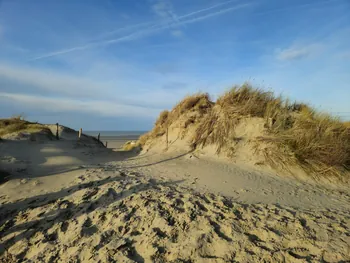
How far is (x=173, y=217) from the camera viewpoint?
14.9 feet

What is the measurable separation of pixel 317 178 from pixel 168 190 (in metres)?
3.95

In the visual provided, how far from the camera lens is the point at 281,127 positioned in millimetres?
7906

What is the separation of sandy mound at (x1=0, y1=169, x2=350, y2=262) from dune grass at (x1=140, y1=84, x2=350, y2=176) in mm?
2514

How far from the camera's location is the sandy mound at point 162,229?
370 centimetres

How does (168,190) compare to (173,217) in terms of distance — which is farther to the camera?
(168,190)

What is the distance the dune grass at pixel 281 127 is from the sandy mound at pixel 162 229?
251 centimetres

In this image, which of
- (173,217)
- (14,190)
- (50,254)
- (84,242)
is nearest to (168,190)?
(173,217)

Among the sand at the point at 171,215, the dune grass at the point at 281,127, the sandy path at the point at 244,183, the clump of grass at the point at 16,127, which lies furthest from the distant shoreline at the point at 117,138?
the sand at the point at 171,215

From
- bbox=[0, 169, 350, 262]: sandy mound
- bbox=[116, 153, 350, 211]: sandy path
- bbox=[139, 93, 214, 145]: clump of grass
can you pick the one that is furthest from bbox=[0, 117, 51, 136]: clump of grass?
bbox=[0, 169, 350, 262]: sandy mound

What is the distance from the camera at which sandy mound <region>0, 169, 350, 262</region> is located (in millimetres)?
3695

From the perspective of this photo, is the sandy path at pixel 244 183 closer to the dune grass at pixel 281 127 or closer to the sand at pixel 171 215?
the sand at pixel 171 215

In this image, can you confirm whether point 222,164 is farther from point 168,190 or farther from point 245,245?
point 245,245

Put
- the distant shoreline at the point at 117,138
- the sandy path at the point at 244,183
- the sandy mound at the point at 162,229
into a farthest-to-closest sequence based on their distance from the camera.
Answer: the distant shoreline at the point at 117,138 → the sandy path at the point at 244,183 → the sandy mound at the point at 162,229

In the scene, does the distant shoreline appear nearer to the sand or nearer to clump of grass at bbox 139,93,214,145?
clump of grass at bbox 139,93,214,145
